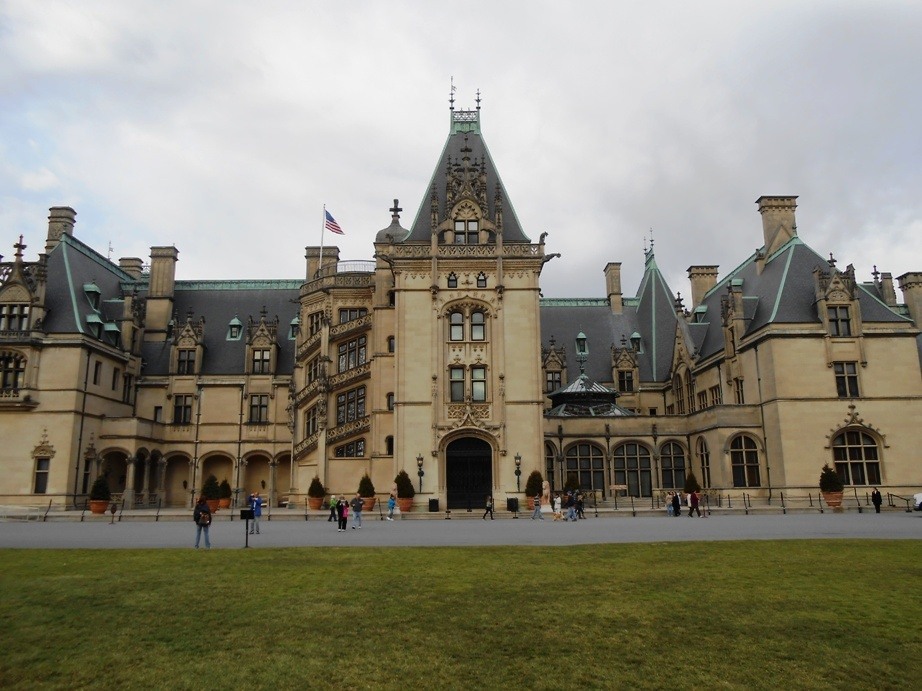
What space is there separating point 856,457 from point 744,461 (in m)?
6.43

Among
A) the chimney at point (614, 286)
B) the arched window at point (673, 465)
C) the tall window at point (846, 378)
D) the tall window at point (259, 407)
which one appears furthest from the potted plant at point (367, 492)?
the chimney at point (614, 286)

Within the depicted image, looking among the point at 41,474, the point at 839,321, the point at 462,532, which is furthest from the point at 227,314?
the point at 839,321

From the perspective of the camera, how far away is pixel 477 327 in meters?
46.5

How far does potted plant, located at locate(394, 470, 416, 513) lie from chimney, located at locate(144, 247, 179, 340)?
2950 centimetres

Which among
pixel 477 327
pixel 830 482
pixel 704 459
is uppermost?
pixel 477 327

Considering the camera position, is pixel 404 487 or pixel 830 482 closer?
pixel 830 482

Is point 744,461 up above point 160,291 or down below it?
below

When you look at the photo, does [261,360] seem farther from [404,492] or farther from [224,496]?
[404,492]

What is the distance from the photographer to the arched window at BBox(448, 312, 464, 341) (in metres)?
46.3

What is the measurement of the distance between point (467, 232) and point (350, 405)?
13831 mm

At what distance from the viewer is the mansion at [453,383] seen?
44781mm

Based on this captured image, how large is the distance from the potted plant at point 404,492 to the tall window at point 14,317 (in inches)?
1095

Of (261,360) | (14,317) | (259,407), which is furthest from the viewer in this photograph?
(261,360)

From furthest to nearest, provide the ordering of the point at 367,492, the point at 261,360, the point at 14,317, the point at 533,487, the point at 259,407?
the point at 261,360 < the point at 259,407 < the point at 14,317 < the point at 533,487 < the point at 367,492
